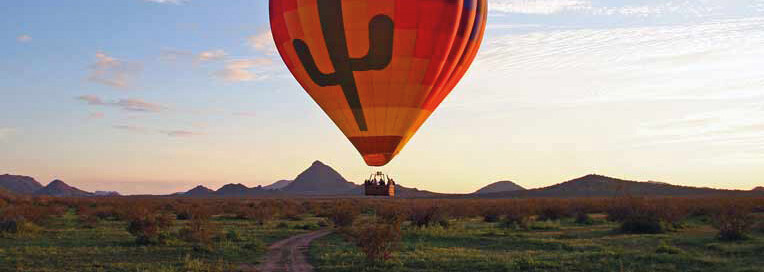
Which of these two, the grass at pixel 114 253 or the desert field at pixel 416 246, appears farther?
the desert field at pixel 416 246

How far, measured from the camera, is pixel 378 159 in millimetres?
27391

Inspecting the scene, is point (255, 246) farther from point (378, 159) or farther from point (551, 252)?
point (551, 252)

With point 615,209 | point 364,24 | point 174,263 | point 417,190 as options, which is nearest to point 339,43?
point 364,24

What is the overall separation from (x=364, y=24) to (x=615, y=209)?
23354mm

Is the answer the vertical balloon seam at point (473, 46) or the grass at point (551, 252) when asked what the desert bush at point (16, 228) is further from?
the vertical balloon seam at point (473, 46)

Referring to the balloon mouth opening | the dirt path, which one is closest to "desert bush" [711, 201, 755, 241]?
the balloon mouth opening

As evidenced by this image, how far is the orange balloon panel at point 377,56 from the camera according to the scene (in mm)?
25469

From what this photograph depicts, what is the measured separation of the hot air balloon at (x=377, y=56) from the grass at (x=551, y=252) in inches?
195

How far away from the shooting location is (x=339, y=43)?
2573 centimetres

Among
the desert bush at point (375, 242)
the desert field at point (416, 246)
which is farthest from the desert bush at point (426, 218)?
the desert bush at point (375, 242)

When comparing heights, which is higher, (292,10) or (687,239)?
(292,10)

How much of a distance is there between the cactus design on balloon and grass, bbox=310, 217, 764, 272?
6.42 m

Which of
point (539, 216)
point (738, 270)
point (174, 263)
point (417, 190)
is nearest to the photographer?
point (738, 270)

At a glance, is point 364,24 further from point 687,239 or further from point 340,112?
point 687,239
